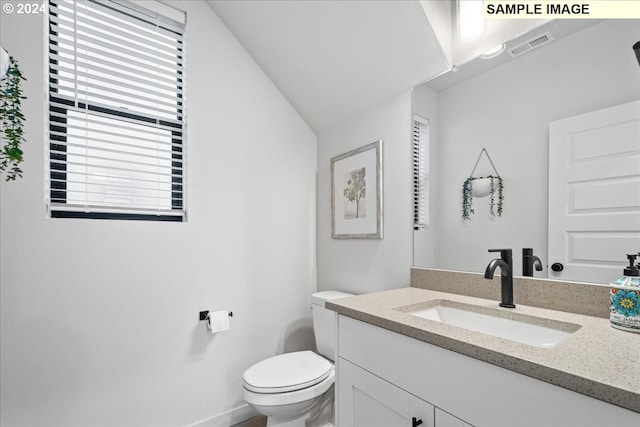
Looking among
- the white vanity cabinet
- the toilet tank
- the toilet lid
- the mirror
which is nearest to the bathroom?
the mirror

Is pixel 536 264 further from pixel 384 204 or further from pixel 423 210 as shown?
pixel 384 204

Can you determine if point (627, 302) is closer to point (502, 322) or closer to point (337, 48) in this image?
point (502, 322)

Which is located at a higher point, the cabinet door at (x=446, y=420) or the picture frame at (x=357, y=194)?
the picture frame at (x=357, y=194)

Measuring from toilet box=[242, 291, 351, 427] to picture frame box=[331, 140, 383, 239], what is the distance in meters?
0.54

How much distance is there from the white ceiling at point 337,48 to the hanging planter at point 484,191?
57 centimetres

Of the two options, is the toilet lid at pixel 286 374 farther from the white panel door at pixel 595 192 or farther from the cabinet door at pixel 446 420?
the white panel door at pixel 595 192

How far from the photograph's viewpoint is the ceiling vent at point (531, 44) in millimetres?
1139

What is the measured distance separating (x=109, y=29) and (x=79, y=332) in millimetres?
1525

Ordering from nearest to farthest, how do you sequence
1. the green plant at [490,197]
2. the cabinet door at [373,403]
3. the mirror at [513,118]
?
the cabinet door at [373,403]
the mirror at [513,118]
the green plant at [490,197]

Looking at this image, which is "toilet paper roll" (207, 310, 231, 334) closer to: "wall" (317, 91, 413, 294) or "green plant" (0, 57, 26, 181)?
"wall" (317, 91, 413, 294)

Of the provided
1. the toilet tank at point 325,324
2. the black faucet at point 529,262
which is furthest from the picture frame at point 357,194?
the black faucet at point 529,262

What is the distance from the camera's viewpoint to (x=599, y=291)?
0.98m

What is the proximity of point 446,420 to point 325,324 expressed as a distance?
1083mm

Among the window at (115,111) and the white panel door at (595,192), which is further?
the window at (115,111)
